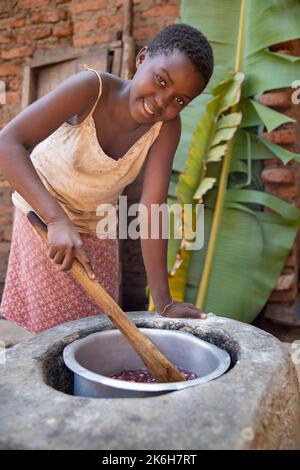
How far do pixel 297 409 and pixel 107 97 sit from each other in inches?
40.9

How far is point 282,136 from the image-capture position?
260 cm

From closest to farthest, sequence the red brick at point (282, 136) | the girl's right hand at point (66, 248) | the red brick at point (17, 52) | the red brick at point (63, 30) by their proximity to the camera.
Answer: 1. the girl's right hand at point (66, 248)
2. the red brick at point (282, 136)
3. the red brick at point (63, 30)
4. the red brick at point (17, 52)

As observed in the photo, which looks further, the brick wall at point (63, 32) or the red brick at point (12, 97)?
the red brick at point (12, 97)

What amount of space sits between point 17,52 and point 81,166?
2378 millimetres

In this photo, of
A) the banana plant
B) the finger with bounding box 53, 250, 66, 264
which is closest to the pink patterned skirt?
the finger with bounding box 53, 250, 66, 264

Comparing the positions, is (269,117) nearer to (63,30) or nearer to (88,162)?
(88,162)

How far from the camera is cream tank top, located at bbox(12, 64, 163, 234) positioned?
1.42m

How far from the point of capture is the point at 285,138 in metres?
2.60

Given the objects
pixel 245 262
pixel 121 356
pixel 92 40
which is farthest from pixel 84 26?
pixel 121 356

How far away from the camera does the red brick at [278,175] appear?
2600mm

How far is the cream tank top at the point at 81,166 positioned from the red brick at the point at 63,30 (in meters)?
2.05

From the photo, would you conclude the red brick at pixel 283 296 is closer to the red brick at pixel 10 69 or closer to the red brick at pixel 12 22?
the red brick at pixel 10 69

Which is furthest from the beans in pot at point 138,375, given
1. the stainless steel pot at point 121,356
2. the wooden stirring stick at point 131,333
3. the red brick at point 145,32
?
the red brick at point 145,32

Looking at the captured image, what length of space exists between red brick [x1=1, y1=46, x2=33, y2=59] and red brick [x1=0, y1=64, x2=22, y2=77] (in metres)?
0.07
